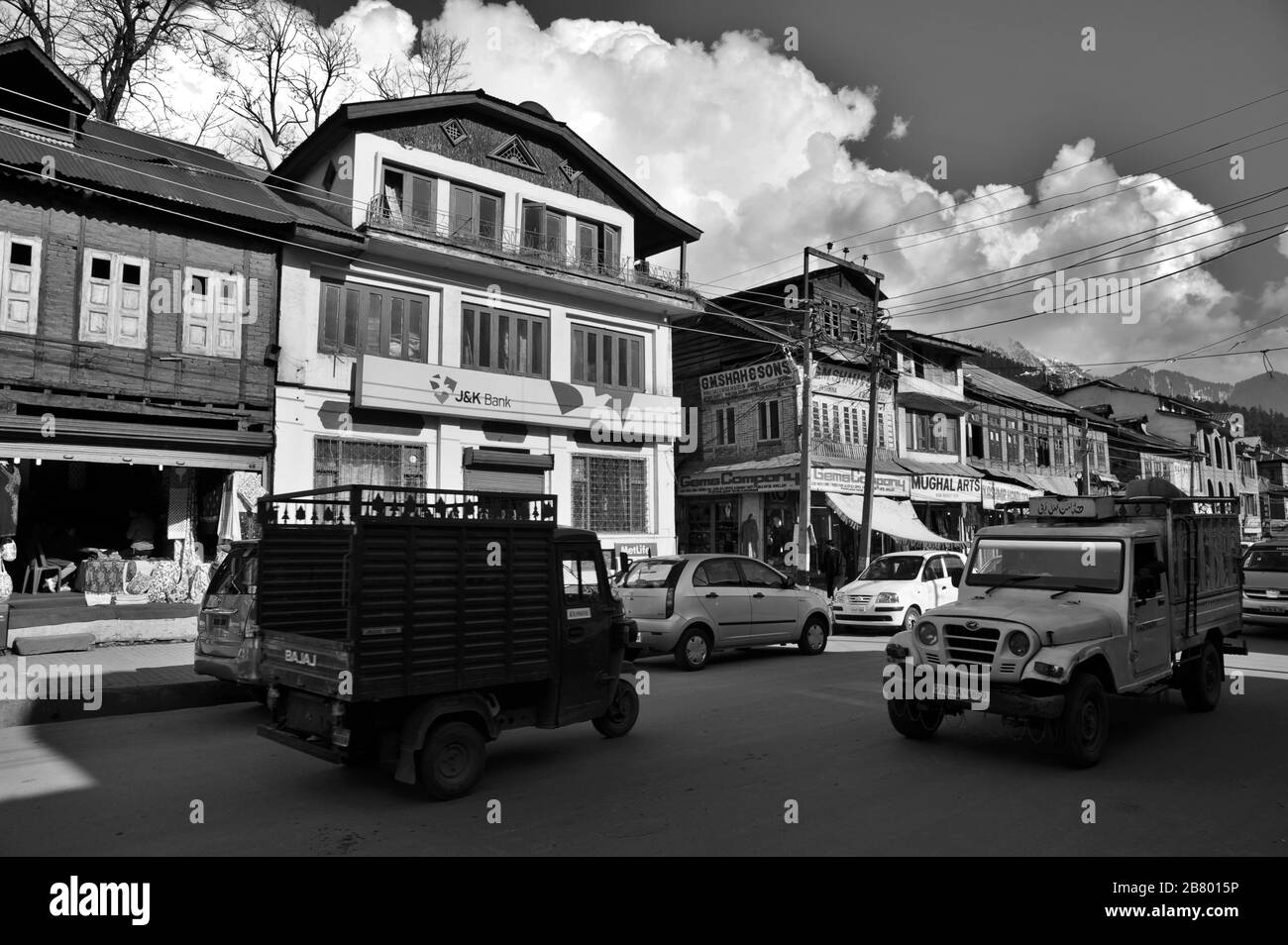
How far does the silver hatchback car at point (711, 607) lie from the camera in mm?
12328

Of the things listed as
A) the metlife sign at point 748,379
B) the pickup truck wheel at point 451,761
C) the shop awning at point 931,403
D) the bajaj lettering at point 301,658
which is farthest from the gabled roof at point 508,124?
the pickup truck wheel at point 451,761

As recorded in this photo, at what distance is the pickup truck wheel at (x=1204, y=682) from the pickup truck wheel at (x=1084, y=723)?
2.75 m

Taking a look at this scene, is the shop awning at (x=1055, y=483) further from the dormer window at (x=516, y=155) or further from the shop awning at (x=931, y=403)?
the dormer window at (x=516, y=155)

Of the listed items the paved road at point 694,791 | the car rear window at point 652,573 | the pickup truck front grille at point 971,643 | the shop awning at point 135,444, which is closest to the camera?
the paved road at point 694,791

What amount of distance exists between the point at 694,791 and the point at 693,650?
625 cm

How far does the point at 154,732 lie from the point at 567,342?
1572 centimetres

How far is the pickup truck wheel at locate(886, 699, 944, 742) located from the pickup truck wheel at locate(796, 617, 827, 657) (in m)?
6.23

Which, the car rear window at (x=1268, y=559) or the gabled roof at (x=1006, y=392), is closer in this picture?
the car rear window at (x=1268, y=559)

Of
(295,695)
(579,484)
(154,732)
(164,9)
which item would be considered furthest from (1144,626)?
(164,9)

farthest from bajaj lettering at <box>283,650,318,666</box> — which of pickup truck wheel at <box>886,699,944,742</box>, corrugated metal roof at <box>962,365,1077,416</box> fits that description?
corrugated metal roof at <box>962,365,1077,416</box>
